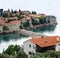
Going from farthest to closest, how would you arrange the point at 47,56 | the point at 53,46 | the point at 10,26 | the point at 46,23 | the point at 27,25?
the point at 46,23
the point at 27,25
the point at 10,26
the point at 53,46
the point at 47,56

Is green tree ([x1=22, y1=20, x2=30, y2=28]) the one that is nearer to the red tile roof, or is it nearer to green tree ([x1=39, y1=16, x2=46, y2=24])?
green tree ([x1=39, y1=16, x2=46, y2=24])

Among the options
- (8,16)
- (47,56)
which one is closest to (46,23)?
(8,16)

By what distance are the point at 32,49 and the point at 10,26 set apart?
48.5 feet

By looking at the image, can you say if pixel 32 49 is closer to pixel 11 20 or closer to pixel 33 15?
pixel 11 20

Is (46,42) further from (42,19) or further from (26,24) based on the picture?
(42,19)

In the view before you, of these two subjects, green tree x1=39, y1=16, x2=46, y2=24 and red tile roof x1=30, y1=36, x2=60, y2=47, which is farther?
green tree x1=39, y1=16, x2=46, y2=24

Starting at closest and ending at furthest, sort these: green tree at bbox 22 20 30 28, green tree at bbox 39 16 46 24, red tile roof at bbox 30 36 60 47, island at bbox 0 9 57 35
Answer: red tile roof at bbox 30 36 60 47 < island at bbox 0 9 57 35 < green tree at bbox 22 20 30 28 < green tree at bbox 39 16 46 24

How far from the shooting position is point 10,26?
22344 millimetres

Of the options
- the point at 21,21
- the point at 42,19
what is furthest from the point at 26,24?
the point at 42,19

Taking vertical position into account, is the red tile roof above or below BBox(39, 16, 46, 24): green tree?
above

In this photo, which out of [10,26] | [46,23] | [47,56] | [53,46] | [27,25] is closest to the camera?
[47,56]

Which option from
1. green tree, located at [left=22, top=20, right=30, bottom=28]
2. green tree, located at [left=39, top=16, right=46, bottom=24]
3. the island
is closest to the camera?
the island

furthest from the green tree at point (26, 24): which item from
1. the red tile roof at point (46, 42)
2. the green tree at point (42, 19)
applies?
the red tile roof at point (46, 42)

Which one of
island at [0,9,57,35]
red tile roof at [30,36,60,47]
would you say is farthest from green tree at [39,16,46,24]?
red tile roof at [30,36,60,47]
